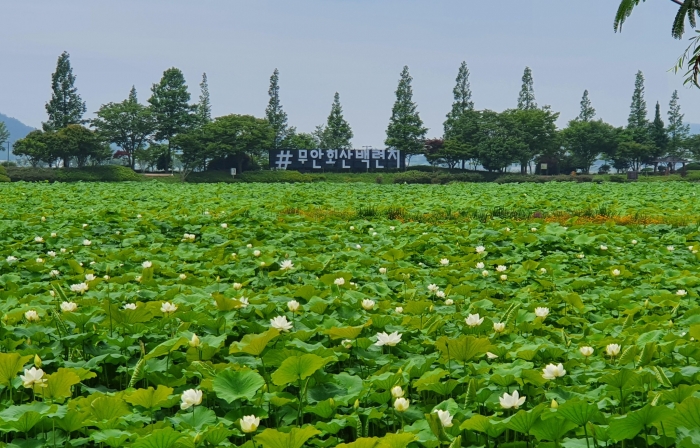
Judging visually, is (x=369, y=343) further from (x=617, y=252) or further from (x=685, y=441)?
(x=617, y=252)

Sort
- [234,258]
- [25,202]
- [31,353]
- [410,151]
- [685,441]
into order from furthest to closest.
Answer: [410,151] → [25,202] → [234,258] → [31,353] → [685,441]

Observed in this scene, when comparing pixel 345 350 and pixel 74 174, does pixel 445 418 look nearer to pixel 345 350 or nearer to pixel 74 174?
pixel 345 350

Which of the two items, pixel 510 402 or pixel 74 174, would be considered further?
pixel 74 174

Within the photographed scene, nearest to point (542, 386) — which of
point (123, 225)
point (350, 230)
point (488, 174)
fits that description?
point (350, 230)

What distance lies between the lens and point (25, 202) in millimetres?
13141

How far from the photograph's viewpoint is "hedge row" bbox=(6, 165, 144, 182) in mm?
37844

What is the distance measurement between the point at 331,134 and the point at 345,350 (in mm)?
59440

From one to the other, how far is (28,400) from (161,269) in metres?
2.84

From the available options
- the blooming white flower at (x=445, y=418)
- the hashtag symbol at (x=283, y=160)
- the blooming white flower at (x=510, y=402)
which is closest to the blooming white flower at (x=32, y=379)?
the blooming white flower at (x=445, y=418)

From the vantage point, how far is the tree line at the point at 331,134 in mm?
49188

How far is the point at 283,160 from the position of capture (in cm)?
4862

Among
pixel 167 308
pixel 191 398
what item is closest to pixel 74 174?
pixel 167 308

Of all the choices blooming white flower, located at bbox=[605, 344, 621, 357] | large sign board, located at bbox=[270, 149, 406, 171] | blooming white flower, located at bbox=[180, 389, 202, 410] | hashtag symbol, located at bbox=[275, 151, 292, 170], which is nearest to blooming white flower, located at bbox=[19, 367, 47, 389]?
blooming white flower, located at bbox=[180, 389, 202, 410]

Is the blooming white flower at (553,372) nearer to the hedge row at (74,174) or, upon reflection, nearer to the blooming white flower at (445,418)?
the blooming white flower at (445,418)
